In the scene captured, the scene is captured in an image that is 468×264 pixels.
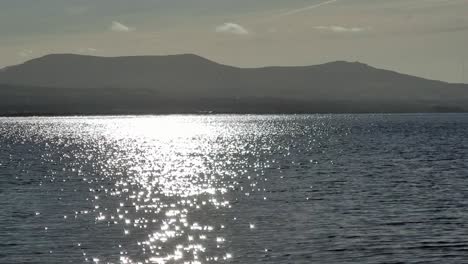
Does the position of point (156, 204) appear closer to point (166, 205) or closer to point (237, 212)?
point (166, 205)

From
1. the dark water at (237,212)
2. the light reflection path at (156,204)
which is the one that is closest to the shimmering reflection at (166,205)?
the light reflection path at (156,204)

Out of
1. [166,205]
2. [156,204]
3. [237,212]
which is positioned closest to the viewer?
[237,212]

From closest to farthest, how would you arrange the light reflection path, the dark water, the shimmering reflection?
the dark water → the shimmering reflection → the light reflection path

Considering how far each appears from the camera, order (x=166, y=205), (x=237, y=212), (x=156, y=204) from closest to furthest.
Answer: (x=237, y=212), (x=166, y=205), (x=156, y=204)

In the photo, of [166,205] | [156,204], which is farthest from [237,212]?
[156,204]

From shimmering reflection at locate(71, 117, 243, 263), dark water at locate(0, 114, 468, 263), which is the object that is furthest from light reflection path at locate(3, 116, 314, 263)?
dark water at locate(0, 114, 468, 263)

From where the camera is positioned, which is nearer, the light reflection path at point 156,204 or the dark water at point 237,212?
the dark water at point 237,212

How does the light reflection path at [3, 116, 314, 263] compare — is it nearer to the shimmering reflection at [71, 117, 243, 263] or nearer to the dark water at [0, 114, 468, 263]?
the shimmering reflection at [71, 117, 243, 263]

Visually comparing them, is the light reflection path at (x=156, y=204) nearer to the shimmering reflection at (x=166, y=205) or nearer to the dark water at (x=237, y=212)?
the shimmering reflection at (x=166, y=205)

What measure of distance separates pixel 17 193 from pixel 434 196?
140 ft

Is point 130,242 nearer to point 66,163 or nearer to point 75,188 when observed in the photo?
point 75,188

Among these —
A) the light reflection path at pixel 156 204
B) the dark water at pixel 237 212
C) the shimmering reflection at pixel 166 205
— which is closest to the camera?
the dark water at pixel 237 212

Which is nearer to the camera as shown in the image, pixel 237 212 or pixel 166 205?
pixel 237 212

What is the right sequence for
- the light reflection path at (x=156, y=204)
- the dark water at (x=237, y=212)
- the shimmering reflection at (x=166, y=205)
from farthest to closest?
the light reflection path at (x=156, y=204) → the shimmering reflection at (x=166, y=205) → the dark water at (x=237, y=212)
